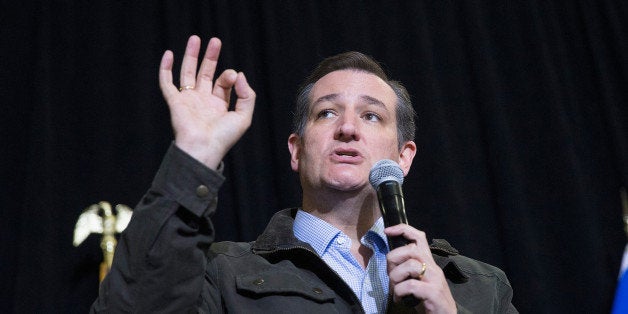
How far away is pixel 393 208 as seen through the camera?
147 centimetres

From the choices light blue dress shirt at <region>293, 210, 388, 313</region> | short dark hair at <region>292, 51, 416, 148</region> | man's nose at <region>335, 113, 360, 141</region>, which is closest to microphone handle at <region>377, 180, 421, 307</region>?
light blue dress shirt at <region>293, 210, 388, 313</region>

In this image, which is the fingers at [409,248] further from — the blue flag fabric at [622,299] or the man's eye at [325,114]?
the man's eye at [325,114]

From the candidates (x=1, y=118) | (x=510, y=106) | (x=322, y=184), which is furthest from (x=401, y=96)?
(x=1, y=118)

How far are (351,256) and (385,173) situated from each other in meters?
0.34

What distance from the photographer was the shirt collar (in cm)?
185

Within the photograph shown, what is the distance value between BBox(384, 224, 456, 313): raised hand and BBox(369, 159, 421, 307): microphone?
0.6 inches

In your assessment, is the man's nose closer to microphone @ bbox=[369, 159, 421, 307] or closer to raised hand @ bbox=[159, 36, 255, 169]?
microphone @ bbox=[369, 159, 421, 307]

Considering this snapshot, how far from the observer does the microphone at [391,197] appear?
1400 mm

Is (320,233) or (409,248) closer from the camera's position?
(409,248)

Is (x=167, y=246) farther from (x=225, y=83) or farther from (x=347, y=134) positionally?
(x=347, y=134)

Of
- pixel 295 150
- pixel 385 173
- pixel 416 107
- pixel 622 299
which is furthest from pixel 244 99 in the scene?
pixel 416 107

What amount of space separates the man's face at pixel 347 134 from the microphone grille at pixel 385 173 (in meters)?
0.29

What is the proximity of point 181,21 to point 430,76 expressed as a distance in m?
0.96

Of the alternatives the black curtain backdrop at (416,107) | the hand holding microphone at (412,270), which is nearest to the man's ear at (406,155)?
the black curtain backdrop at (416,107)
